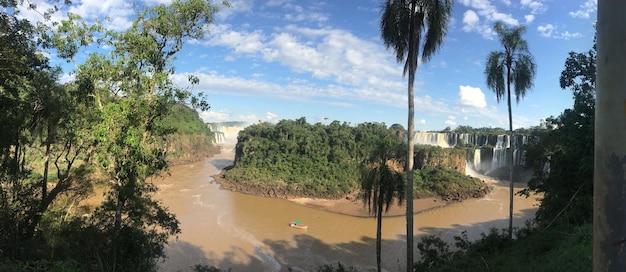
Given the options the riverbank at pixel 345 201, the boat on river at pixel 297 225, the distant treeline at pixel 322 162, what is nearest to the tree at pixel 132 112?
the boat on river at pixel 297 225

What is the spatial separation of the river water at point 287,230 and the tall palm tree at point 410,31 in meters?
13.3

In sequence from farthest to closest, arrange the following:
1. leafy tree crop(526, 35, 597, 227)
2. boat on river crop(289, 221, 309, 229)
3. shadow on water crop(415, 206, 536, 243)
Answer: boat on river crop(289, 221, 309, 229) → shadow on water crop(415, 206, 536, 243) → leafy tree crop(526, 35, 597, 227)

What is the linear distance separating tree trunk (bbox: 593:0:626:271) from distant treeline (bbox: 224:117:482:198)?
38.4 meters

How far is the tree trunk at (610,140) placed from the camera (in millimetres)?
1479

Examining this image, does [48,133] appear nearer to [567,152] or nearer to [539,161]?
[567,152]

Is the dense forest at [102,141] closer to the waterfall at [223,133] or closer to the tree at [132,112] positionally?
the tree at [132,112]

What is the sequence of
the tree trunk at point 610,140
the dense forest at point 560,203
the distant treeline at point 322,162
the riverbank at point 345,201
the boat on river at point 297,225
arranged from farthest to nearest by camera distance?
the distant treeline at point 322,162
the riverbank at point 345,201
the boat on river at point 297,225
the dense forest at point 560,203
the tree trunk at point 610,140

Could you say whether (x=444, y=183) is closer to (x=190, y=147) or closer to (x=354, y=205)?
(x=354, y=205)

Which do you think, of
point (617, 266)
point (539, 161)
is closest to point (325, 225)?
point (539, 161)

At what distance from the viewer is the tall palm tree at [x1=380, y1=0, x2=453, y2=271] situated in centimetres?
938

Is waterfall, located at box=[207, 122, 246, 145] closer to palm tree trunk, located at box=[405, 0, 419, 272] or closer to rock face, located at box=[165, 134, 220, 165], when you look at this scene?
rock face, located at box=[165, 134, 220, 165]

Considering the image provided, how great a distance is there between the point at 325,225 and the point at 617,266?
29186 millimetres

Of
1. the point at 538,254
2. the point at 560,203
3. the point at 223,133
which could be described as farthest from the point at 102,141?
the point at 223,133

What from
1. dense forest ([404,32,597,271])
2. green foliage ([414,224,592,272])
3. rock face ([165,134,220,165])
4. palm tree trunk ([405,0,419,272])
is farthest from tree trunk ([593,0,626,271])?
rock face ([165,134,220,165])
